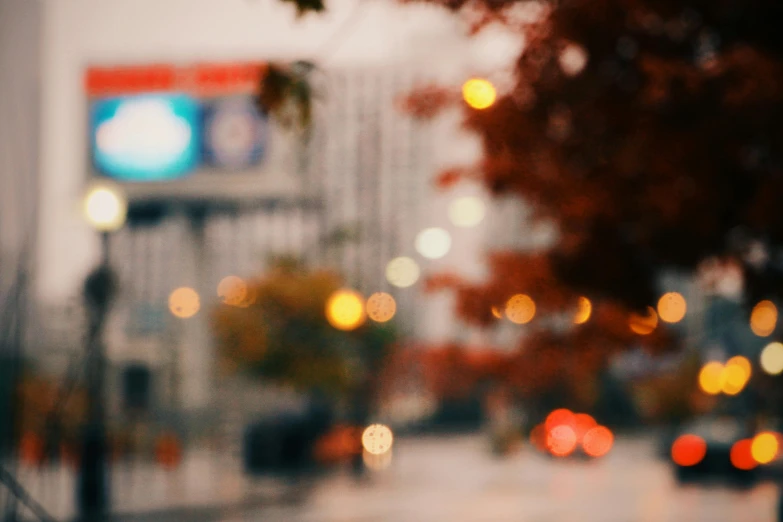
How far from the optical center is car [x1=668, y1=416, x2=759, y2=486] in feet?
83.1

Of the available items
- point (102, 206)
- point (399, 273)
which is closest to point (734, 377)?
point (399, 273)

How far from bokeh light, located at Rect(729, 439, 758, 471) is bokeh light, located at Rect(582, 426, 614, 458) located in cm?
1519

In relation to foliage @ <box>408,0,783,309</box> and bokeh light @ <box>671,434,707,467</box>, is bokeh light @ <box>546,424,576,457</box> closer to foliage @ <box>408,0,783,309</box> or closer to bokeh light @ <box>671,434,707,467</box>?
bokeh light @ <box>671,434,707,467</box>

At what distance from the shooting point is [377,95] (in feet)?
481

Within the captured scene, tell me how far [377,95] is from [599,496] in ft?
414

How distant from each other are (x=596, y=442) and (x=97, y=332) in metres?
27.4

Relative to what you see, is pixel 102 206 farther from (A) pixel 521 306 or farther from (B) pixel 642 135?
(B) pixel 642 135

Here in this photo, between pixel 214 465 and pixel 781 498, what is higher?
pixel 781 498

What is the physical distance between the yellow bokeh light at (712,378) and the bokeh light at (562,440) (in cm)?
1760

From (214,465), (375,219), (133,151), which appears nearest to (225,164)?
(133,151)

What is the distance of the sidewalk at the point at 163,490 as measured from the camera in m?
21.6

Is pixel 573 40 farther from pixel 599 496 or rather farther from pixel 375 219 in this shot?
pixel 375 219

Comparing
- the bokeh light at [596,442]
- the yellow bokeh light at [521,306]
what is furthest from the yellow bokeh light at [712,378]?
the yellow bokeh light at [521,306]

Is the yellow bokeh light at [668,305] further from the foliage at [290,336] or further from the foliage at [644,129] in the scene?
the foliage at [290,336]
